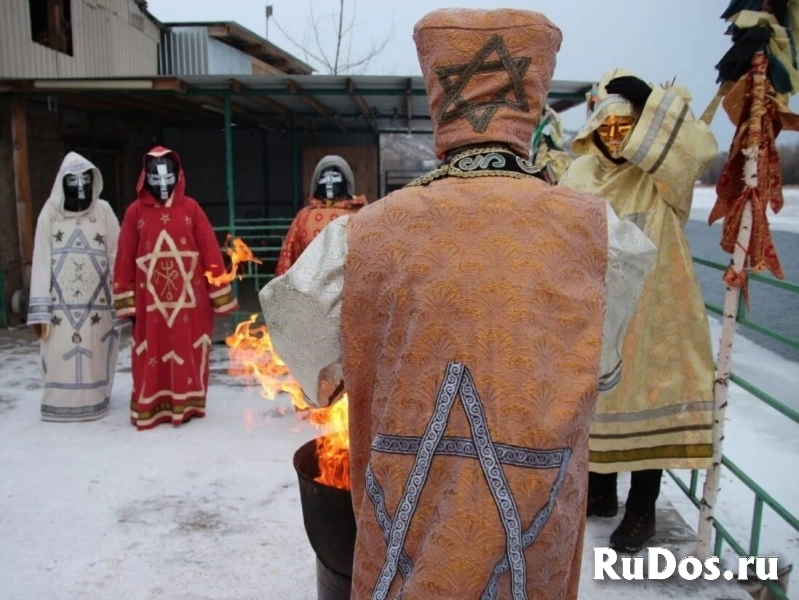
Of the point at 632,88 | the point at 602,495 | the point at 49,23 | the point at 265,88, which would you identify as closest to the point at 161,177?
the point at 265,88

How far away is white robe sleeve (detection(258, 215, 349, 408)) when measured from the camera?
1.67 meters

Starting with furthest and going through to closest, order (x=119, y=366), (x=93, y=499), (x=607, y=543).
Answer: (x=119, y=366) → (x=93, y=499) → (x=607, y=543)

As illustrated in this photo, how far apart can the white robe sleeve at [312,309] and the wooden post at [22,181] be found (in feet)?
27.1

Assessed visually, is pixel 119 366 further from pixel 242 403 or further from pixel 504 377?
pixel 504 377

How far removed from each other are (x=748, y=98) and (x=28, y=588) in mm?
3698

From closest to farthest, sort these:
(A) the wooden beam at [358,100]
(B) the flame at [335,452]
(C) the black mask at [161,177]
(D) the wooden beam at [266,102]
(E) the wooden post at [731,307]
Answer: (B) the flame at [335,452]
(E) the wooden post at [731,307]
(C) the black mask at [161,177]
(A) the wooden beam at [358,100]
(D) the wooden beam at [266,102]

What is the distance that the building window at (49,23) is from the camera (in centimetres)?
1018

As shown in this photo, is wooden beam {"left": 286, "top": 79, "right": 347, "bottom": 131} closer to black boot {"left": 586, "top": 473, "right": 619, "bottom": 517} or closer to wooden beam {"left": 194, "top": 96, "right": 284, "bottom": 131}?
wooden beam {"left": 194, "top": 96, "right": 284, "bottom": 131}

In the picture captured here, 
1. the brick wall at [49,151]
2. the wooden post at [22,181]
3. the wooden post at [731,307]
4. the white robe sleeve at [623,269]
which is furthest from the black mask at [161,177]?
the brick wall at [49,151]

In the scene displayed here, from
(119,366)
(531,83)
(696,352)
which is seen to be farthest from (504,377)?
(119,366)

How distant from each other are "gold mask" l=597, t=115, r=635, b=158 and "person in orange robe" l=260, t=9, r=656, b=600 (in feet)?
5.11

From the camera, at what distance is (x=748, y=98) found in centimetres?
288

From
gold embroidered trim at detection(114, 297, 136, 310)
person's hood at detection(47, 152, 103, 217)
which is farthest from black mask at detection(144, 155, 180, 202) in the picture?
gold embroidered trim at detection(114, 297, 136, 310)

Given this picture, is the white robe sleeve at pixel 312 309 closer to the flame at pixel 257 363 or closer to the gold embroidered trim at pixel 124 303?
the flame at pixel 257 363
